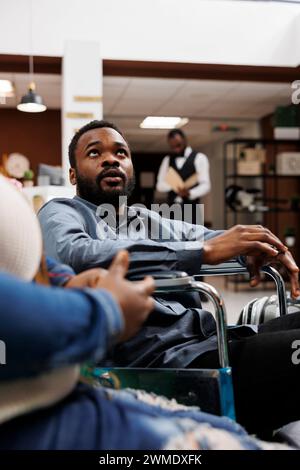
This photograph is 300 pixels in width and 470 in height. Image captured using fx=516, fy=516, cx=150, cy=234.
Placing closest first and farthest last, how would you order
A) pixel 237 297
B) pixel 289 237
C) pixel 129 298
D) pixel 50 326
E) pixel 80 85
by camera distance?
pixel 50 326, pixel 129 298, pixel 80 85, pixel 237 297, pixel 289 237

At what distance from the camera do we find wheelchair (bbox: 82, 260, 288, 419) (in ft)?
3.53

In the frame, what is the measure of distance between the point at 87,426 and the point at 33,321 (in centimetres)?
19

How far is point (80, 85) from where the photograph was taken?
5.89m

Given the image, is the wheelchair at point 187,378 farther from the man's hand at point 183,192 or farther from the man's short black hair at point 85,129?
the man's hand at point 183,192

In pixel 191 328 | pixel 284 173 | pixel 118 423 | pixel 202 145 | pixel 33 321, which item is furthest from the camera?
pixel 202 145

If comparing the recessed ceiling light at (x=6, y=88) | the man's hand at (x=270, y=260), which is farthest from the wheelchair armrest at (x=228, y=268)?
the recessed ceiling light at (x=6, y=88)

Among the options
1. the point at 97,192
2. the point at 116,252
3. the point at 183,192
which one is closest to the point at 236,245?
the point at 116,252

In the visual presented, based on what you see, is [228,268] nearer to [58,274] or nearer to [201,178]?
[58,274]

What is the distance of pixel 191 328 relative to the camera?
4.71 ft

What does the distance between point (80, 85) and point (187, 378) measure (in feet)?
17.3

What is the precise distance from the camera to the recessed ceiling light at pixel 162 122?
950 centimetres

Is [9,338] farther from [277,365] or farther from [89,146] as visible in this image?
[89,146]

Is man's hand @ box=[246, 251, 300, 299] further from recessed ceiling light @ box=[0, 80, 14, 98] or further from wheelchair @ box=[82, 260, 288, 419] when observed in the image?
recessed ceiling light @ box=[0, 80, 14, 98]
